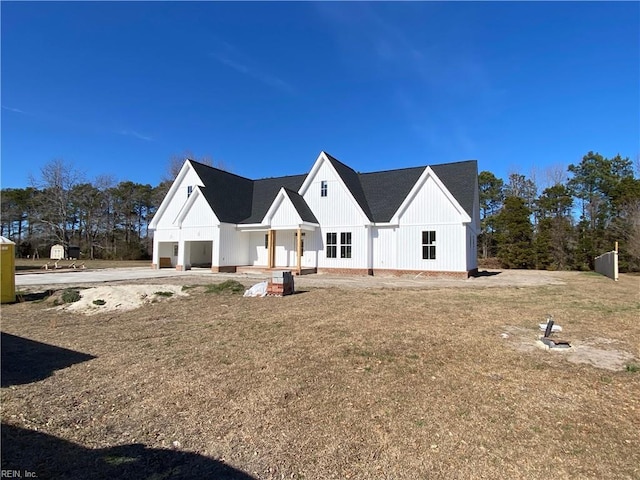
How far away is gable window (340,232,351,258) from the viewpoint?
23.0 metres

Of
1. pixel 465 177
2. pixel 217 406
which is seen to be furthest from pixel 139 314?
pixel 465 177

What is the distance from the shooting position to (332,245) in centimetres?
2355

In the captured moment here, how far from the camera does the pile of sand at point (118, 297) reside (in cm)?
1047

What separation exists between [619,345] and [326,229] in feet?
59.9

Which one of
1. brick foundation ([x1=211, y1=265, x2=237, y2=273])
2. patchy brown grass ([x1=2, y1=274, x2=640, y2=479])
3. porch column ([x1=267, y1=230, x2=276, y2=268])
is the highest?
porch column ([x1=267, y1=230, x2=276, y2=268])

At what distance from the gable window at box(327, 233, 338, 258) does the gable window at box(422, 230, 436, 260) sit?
5.47 meters

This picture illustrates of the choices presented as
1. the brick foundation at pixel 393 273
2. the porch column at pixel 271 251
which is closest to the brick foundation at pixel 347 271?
the brick foundation at pixel 393 273

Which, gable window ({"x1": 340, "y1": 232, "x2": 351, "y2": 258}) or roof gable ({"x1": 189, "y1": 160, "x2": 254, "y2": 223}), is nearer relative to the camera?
gable window ({"x1": 340, "y1": 232, "x2": 351, "y2": 258})

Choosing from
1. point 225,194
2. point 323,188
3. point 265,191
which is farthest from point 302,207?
point 225,194

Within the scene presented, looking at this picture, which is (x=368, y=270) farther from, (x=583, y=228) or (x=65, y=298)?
(x=583, y=228)

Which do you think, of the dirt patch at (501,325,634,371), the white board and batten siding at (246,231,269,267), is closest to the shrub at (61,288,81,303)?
the dirt patch at (501,325,634,371)

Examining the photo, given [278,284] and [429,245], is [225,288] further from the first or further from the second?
[429,245]

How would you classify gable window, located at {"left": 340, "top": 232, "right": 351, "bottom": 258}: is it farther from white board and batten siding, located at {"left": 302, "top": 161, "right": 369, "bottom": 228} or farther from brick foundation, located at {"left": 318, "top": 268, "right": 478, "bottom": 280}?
brick foundation, located at {"left": 318, "top": 268, "right": 478, "bottom": 280}

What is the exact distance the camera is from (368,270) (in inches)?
876
